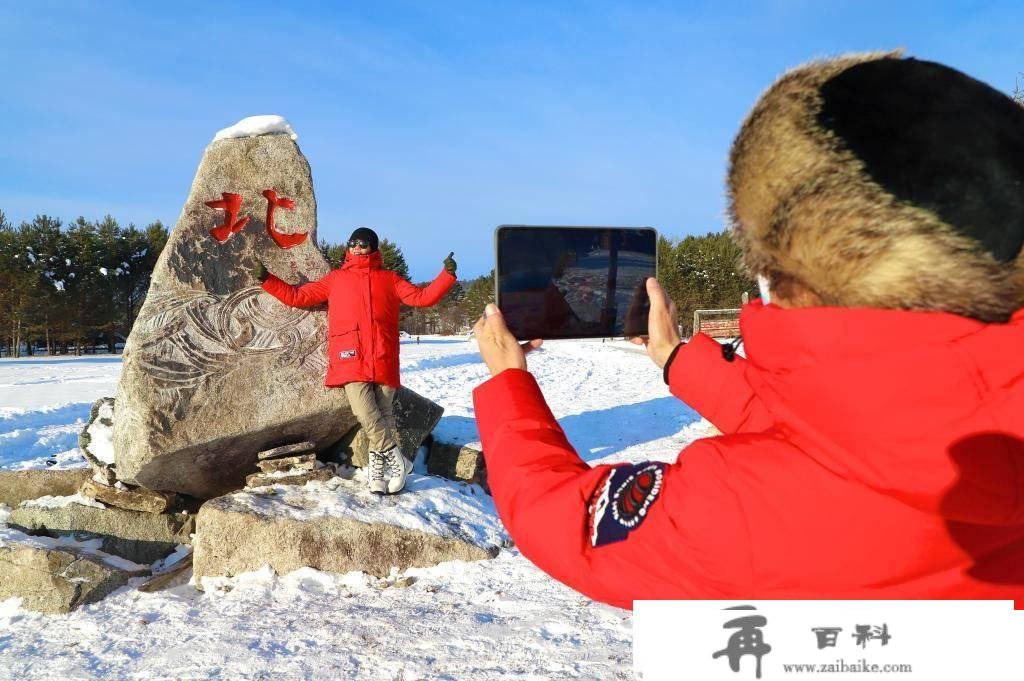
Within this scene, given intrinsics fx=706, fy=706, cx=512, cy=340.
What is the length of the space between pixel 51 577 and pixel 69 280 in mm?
27136

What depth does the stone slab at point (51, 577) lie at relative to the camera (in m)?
3.55

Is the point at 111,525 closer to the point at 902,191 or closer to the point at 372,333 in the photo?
the point at 372,333

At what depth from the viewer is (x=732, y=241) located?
1085mm

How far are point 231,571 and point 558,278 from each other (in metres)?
3.05

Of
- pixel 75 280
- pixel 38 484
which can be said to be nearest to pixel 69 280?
pixel 75 280

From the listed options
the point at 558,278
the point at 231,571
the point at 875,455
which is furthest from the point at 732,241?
the point at 231,571

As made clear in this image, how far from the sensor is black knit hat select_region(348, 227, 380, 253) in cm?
471

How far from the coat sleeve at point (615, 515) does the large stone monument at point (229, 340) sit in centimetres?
398

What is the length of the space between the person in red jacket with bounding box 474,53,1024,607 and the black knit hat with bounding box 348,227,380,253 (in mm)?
3979

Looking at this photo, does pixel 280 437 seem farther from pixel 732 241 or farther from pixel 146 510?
pixel 732 241

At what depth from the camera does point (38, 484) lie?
5.04 metres

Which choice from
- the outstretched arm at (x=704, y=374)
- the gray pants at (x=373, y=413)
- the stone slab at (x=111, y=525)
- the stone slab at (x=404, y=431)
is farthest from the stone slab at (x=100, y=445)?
the outstretched arm at (x=704, y=374)

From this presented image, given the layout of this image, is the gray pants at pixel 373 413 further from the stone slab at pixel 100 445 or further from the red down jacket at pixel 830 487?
the red down jacket at pixel 830 487

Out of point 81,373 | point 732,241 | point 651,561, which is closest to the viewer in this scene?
point 651,561
